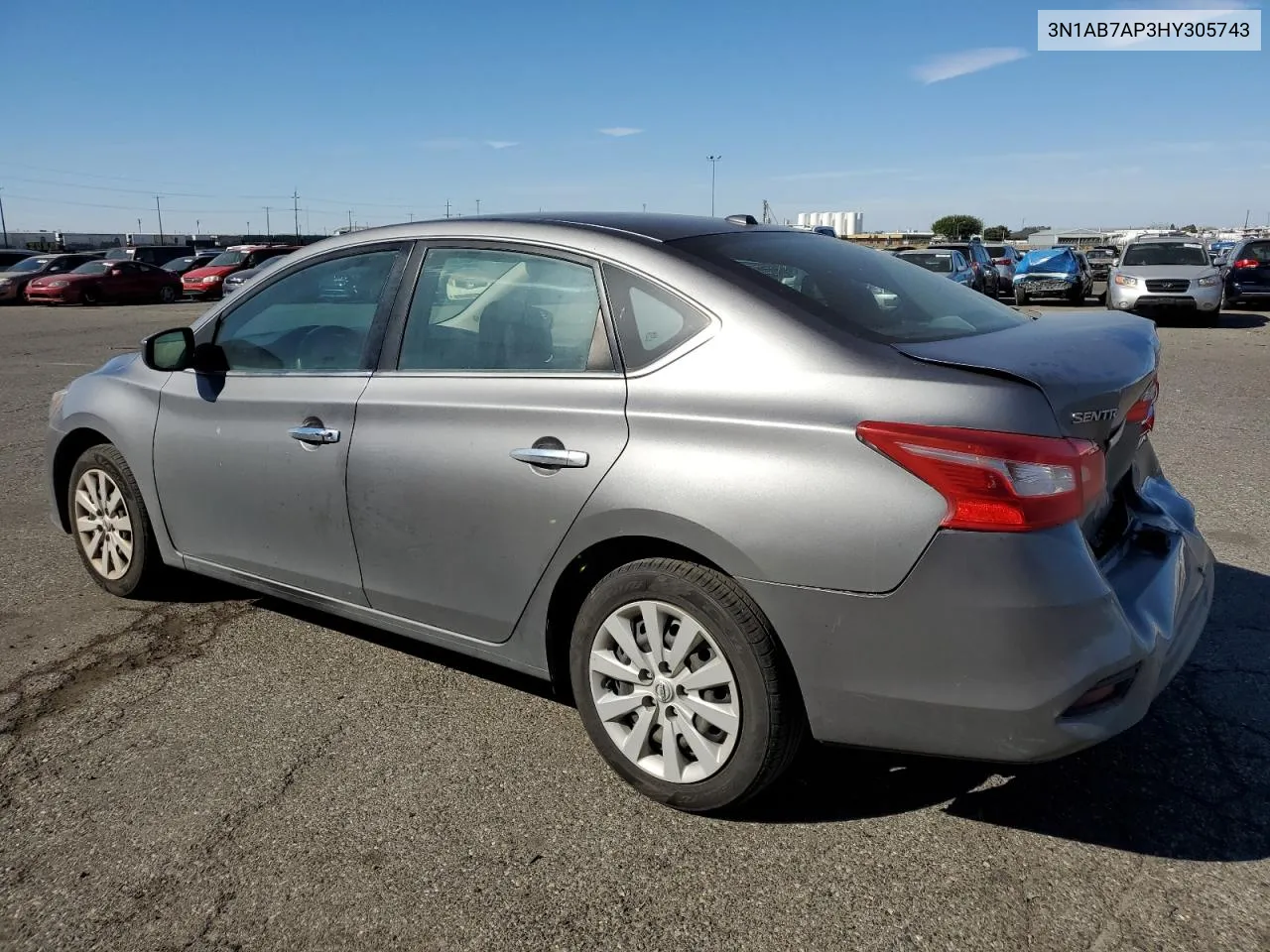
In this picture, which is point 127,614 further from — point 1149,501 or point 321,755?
point 1149,501

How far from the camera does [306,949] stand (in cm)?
243

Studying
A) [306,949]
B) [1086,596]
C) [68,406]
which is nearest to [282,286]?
[68,406]

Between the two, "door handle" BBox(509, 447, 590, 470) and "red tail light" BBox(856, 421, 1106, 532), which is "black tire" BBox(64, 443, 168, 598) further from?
"red tail light" BBox(856, 421, 1106, 532)

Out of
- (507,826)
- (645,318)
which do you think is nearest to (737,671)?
(507,826)

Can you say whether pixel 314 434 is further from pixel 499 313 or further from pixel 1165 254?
pixel 1165 254

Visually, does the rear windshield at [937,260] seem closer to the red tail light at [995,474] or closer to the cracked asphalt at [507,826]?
the cracked asphalt at [507,826]

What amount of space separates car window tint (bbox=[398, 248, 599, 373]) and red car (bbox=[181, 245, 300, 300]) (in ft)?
94.0

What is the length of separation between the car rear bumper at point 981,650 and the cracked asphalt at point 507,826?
1.34 feet

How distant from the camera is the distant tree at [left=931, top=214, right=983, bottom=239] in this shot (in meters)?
90.8

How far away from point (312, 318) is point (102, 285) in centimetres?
3029

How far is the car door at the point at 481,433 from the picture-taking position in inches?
119

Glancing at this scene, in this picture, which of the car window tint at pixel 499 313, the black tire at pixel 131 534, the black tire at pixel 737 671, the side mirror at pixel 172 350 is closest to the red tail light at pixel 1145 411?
the black tire at pixel 737 671

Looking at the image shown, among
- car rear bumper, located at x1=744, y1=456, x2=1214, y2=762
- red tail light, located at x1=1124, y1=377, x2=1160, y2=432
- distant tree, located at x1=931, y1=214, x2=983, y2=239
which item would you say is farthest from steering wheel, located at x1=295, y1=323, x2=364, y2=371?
distant tree, located at x1=931, y1=214, x2=983, y2=239

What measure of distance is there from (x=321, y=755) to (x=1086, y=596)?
2337 millimetres
